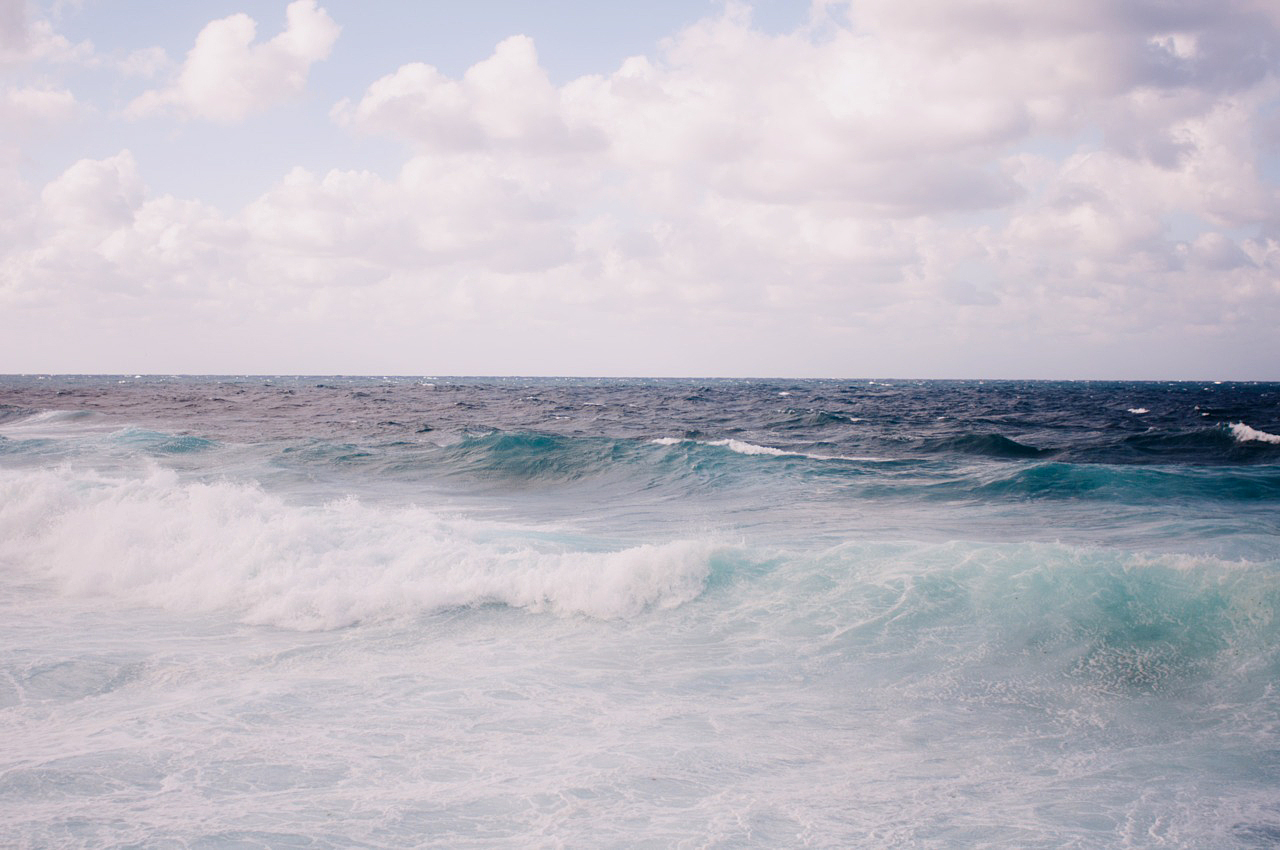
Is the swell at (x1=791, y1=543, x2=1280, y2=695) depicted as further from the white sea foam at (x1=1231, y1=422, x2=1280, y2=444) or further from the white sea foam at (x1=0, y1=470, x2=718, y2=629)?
the white sea foam at (x1=1231, y1=422, x2=1280, y2=444)

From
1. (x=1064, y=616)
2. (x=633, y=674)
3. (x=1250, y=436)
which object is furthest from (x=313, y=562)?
(x=1250, y=436)

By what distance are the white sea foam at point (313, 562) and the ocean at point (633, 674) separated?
5 centimetres

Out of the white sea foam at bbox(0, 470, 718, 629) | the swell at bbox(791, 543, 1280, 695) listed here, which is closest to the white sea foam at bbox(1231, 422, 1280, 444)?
the swell at bbox(791, 543, 1280, 695)

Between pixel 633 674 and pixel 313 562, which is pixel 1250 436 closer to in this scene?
pixel 633 674

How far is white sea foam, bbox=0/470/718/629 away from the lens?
30.9 ft

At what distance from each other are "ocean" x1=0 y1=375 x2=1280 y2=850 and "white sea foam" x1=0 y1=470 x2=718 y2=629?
0.05 m

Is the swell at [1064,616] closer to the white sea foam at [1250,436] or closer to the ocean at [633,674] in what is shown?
the ocean at [633,674]

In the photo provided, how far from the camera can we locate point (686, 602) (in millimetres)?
9492

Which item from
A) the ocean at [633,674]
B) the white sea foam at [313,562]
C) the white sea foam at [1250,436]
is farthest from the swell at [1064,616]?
the white sea foam at [1250,436]

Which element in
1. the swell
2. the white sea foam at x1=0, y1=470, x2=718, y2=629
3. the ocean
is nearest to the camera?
the ocean

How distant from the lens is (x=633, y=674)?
24.5 feet

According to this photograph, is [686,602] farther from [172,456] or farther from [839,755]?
[172,456]

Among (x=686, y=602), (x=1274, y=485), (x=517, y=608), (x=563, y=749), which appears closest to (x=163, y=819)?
(x=563, y=749)

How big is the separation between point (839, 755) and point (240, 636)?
6125mm
